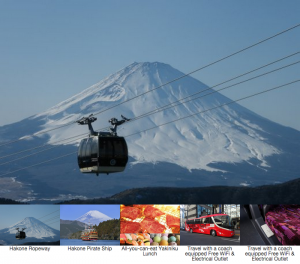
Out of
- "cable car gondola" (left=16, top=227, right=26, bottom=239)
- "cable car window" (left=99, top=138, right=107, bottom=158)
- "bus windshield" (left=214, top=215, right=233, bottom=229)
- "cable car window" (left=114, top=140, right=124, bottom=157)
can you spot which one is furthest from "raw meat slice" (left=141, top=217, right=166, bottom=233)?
"cable car window" (left=114, top=140, right=124, bottom=157)

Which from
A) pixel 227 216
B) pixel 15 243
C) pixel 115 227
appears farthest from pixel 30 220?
pixel 227 216

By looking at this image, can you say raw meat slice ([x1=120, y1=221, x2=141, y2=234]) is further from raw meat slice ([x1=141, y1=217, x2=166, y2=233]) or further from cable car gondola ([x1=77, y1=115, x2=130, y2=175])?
cable car gondola ([x1=77, y1=115, x2=130, y2=175])

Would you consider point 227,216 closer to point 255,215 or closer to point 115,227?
point 255,215

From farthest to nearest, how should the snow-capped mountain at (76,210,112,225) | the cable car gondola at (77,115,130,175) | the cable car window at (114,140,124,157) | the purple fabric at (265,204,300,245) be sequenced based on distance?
the cable car window at (114,140,124,157)
the cable car gondola at (77,115,130,175)
the purple fabric at (265,204,300,245)
the snow-capped mountain at (76,210,112,225)

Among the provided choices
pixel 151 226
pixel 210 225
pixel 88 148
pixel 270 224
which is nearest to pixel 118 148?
pixel 88 148

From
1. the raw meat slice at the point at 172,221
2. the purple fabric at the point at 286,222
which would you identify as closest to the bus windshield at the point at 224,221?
the purple fabric at the point at 286,222

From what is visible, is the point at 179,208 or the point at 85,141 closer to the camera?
the point at 179,208
